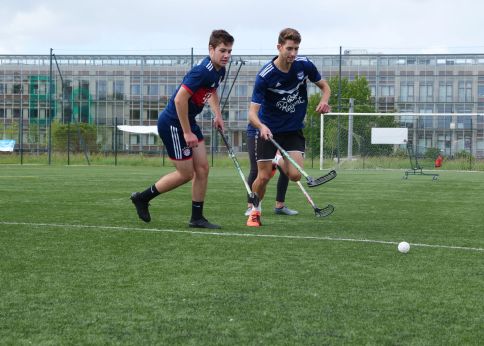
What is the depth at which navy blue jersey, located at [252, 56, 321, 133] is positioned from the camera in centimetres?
803

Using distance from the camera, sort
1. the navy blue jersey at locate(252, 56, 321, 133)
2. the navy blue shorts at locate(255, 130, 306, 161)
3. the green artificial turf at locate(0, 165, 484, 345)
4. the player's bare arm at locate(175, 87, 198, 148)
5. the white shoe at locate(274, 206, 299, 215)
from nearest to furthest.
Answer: the green artificial turf at locate(0, 165, 484, 345), the player's bare arm at locate(175, 87, 198, 148), the navy blue jersey at locate(252, 56, 321, 133), the navy blue shorts at locate(255, 130, 306, 161), the white shoe at locate(274, 206, 299, 215)

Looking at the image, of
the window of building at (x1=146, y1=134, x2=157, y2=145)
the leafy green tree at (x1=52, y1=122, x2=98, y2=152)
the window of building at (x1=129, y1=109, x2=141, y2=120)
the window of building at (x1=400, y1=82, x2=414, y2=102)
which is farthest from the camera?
the window of building at (x1=129, y1=109, x2=141, y2=120)

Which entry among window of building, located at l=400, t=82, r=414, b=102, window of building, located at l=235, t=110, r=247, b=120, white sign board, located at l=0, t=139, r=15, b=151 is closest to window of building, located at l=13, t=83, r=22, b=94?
window of building, located at l=235, t=110, r=247, b=120

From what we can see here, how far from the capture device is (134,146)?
1902 inches

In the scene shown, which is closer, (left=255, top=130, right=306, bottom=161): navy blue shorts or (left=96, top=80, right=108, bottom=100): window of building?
(left=255, top=130, right=306, bottom=161): navy blue shorts

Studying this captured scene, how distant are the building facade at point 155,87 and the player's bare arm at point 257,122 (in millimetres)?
33599

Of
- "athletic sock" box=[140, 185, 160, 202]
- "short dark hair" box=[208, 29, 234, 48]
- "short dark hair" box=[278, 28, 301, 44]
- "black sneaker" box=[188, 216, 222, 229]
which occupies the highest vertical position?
"short dark hair" box=[278, 28, 301, 44]

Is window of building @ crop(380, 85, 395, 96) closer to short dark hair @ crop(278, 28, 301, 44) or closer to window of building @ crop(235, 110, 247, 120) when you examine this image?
window of building @ crop(235, 110, 247, 120)

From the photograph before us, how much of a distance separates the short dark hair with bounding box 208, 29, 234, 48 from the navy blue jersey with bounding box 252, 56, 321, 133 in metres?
1.09

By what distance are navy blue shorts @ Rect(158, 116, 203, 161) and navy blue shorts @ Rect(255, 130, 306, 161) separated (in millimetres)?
1412

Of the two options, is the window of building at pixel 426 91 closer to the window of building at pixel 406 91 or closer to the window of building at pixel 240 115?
the window of building at pixel 406 91

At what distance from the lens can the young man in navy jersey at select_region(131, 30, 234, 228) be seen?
693cm

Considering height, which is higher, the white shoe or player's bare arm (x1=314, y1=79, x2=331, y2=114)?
player's bare arm (x1=314, y1=79, x2=331, y2=114)

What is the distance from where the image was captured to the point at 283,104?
834 cm
